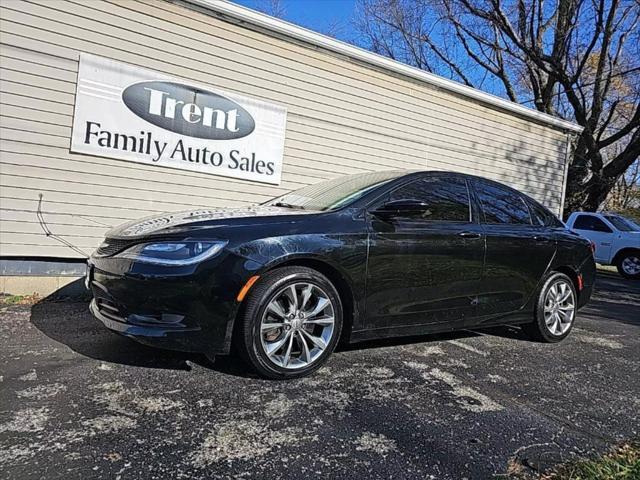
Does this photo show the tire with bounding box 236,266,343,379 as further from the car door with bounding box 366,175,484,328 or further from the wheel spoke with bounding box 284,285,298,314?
the car door with bounding box 366,175,484,328

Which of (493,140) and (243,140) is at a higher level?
(493,140)

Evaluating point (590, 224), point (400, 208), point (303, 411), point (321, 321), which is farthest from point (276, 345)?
point (590, 224)

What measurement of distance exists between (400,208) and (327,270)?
2.27ft

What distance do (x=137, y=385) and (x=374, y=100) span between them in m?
5.72

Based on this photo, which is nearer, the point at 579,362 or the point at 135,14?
the point at 579,362

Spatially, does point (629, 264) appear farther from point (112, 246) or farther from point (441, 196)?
point (112, 246)

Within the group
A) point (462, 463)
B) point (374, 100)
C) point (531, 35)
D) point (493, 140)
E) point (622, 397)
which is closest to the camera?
point (462, 463)

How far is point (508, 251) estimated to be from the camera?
4215 millimetres

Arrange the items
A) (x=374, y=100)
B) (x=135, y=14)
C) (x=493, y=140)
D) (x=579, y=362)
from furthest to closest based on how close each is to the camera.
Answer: (x=493, y=140) → (x=374, y=100) → (x=135, y=14) → (x=579, y=362)

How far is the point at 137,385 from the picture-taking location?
2.90m

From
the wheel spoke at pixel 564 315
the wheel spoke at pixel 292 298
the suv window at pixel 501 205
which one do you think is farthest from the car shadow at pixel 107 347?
the wheel spoke at pixel 564 315

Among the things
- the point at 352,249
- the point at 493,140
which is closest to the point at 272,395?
the point at 352,249

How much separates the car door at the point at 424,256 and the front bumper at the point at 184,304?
1.01m

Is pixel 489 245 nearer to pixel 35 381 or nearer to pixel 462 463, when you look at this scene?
pixel 462 463
